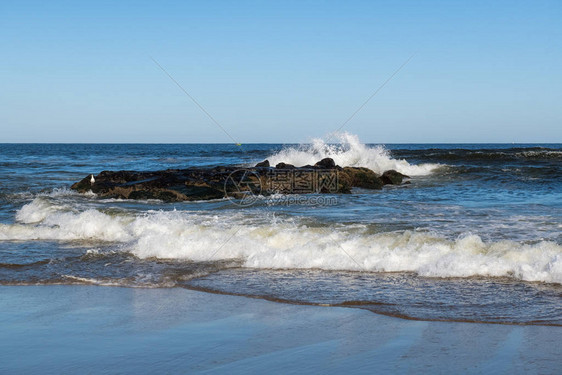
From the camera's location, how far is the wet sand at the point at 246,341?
4.02 metres

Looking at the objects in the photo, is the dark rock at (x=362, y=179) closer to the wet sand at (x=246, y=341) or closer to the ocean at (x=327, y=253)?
the ocean at (x=327, y=253)

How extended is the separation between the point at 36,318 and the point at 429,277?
4556 millimetres

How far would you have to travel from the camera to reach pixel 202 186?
1644cm

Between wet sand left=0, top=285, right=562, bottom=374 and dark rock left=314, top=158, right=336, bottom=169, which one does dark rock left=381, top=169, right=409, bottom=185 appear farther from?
wet sand left=0, top=285, right=562, bottom=374

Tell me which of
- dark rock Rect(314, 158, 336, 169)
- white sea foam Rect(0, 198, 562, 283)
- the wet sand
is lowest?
the wet sand

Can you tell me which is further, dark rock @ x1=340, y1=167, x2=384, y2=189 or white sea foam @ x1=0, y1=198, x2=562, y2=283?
dark rock @ x1=340, y1=167, x2=384, y2=189

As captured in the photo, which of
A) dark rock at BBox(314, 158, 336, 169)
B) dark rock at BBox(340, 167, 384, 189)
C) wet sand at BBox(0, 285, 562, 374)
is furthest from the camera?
dark rock at BBox(314, 158, 336, 169)

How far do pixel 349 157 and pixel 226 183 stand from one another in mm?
12065

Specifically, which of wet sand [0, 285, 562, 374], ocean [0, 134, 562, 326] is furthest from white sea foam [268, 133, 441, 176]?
wet sand [0, 285, 562, 374]

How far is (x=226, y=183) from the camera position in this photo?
17.0 meters

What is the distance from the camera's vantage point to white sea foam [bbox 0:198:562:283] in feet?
23.4

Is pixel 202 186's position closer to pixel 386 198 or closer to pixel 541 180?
pixel 386 198

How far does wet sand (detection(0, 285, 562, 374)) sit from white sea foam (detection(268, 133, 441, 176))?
841 inches

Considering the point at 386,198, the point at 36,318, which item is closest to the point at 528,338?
the point at 36,318
